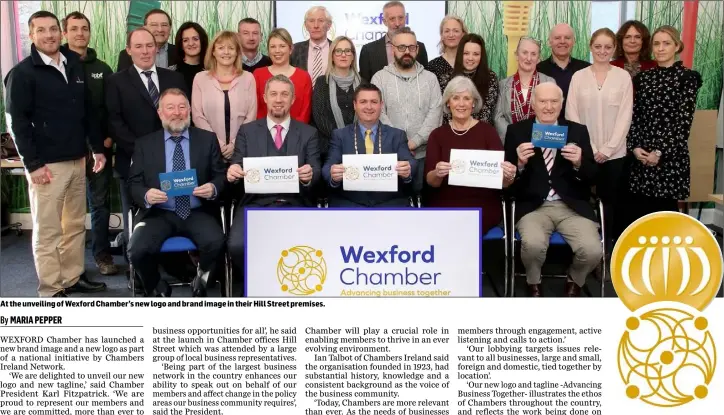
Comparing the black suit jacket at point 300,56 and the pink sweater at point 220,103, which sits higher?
the black suit jacket at point 300,56

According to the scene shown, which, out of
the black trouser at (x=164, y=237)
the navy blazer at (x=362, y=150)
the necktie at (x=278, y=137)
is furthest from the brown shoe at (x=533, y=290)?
the black trouser at (x=164, y=237)

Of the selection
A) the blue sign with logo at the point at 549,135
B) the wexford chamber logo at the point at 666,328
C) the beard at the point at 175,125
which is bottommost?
the wexford chamber logo at the point at 666,328

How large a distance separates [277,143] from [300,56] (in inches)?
43.2

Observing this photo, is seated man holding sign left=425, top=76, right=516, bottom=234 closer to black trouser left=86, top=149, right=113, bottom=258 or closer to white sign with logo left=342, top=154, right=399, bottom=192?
white sign with logo left=342, top=154, right=399, bottom=192

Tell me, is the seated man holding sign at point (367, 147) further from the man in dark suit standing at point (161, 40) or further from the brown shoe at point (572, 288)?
the man in dark suit standing at point (161, 40)

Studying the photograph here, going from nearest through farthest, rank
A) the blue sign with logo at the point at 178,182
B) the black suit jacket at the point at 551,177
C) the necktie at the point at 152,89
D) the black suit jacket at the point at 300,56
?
the blue sign with logo at the point at 178,182 < the black suit jacket at the point at 551,177 < the necktie at the point at 152,89 < the black suit jacket at the point at 300,56

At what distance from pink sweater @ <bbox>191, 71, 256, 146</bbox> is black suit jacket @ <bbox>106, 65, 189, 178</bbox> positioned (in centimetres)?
22

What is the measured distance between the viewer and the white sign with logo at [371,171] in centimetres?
402

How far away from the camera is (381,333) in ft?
9.30

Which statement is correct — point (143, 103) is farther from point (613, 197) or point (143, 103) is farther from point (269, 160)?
point (613, 197)

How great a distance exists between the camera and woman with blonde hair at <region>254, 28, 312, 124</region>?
15.5 ft

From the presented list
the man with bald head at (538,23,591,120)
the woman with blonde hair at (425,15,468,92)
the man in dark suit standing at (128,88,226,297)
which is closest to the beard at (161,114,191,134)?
the man in dark suit standing at (128,88,226,297)

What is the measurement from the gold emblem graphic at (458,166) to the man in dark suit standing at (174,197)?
53.0 inches

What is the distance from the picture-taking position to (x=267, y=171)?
4.03 metres
